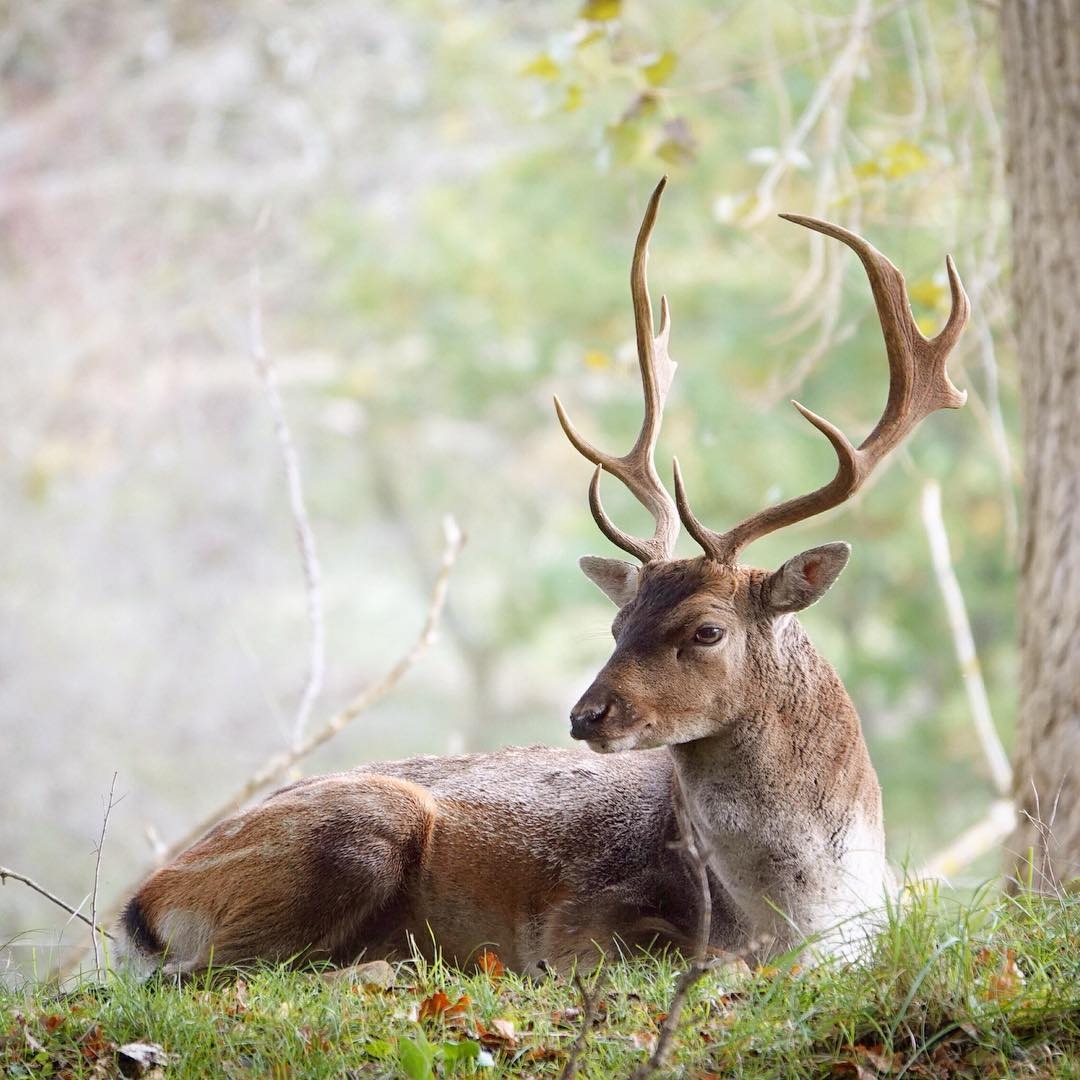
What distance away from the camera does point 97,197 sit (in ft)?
61.0

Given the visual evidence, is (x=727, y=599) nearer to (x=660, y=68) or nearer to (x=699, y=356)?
(x=660, y=68)

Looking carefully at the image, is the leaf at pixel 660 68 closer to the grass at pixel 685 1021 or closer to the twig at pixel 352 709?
the twig at pixel 352 709

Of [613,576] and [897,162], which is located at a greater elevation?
[897,162]

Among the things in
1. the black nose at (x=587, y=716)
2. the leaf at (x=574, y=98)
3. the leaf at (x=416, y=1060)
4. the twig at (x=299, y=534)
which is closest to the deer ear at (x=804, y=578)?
the black nose at (x=587, y=716)

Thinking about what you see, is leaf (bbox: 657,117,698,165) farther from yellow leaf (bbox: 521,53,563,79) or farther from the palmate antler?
the palmate antler

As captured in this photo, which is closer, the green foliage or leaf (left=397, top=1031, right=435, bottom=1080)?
leaf (left=397, top=1031, right=435, bottom=1080)

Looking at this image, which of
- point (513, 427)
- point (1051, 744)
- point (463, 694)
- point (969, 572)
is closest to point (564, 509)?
point (513, 427)

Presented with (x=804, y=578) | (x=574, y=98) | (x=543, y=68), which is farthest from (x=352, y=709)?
(x=543, y=68)

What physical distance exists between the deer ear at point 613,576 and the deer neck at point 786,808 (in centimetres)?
51

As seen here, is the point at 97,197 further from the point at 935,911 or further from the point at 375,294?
the point at 935,911

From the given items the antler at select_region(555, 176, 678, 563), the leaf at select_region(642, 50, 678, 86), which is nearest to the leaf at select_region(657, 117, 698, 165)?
the leaf at select_region(642, 50, 678, 86)

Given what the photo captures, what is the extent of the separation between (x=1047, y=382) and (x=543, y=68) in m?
2.40

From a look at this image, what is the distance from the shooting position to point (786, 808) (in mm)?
4285

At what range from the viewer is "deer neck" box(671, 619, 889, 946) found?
4.24m
